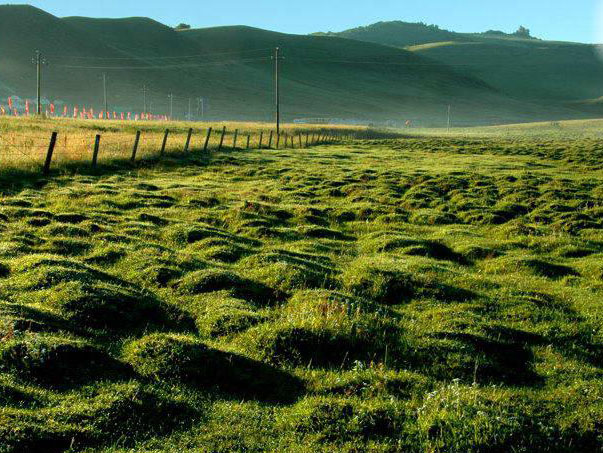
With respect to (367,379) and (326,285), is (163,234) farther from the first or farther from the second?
(367,379)

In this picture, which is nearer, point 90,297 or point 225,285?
point 90,297

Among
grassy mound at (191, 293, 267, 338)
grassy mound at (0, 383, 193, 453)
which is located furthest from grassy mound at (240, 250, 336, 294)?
grassy mound at (0, 383, 193, 453)

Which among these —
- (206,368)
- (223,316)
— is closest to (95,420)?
(206,368)

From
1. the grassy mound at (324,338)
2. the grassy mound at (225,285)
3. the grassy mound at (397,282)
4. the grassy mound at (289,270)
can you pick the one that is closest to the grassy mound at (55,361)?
the grassy mound at (324,338)

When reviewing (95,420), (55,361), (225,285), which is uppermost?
(55,361)

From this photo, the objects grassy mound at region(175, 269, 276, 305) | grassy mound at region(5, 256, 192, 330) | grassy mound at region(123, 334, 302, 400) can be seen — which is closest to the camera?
grassy mound at region(123, 334, 302, 400)

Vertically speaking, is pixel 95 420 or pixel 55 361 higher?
pixel 55 361

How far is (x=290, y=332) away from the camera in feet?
32.5

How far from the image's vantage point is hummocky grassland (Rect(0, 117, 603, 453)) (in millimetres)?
7055

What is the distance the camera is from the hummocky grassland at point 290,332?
705cm

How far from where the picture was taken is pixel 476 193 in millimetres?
30406

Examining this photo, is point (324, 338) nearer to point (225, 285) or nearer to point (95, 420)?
point (225, 285)

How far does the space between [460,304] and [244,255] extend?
21.6 ft

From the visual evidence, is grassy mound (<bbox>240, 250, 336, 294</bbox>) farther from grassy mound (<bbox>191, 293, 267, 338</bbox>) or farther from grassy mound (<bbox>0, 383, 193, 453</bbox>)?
grassy mound (<bbox>0, 383, 193, 453</bbox>)
